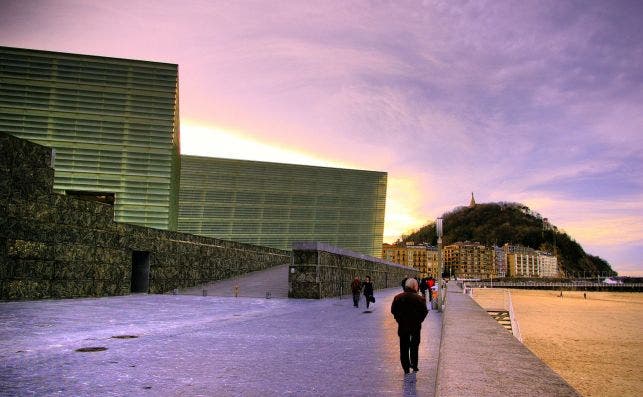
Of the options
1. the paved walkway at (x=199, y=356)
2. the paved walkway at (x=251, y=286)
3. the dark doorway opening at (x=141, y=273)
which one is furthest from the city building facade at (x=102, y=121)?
the paved walkway at (x=199, y=356)

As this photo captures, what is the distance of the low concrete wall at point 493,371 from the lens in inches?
145

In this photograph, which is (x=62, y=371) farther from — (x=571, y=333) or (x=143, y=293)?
(x=571, y=333)

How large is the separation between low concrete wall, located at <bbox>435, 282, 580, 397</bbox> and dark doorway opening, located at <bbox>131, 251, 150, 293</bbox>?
72.1 feet

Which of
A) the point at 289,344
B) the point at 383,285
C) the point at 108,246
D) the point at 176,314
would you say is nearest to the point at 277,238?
the point at 383,285

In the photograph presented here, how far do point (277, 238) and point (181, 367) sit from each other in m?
69.7

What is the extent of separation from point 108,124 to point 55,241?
30355 mm

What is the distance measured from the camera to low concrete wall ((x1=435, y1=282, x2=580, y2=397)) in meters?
3.68

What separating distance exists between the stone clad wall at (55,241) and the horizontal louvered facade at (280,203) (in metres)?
47.7

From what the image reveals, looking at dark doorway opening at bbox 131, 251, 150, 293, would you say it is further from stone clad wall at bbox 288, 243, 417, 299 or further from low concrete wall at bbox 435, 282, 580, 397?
low concrete wall at bbox 435, 282, 580, 397

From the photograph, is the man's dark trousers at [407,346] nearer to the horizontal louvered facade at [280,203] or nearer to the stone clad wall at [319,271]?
the stone clad wall at [319,271]

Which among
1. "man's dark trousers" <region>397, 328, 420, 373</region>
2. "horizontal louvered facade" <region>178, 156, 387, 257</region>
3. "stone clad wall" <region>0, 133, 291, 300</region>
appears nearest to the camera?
"man's dark trousers" <region>397, 328, 420, 373</region>

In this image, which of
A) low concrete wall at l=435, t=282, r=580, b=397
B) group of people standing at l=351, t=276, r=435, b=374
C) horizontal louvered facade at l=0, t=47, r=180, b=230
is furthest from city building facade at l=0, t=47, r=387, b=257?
low concrete wall at l=435, t=282, r=580, b=397

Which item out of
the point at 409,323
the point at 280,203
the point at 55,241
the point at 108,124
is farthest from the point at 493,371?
the point at 280,203

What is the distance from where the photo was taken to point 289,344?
9945 mm
